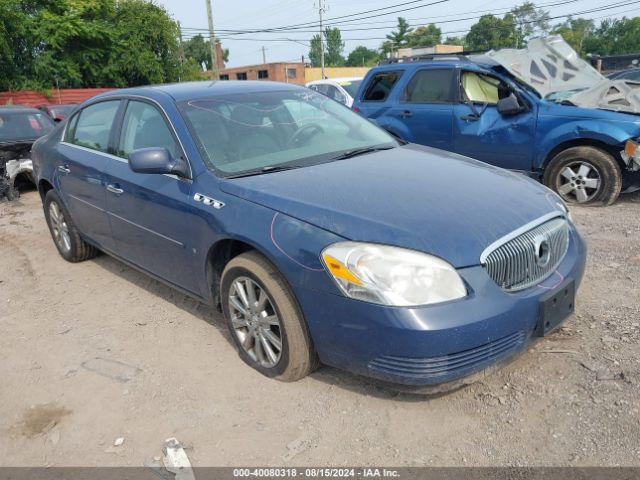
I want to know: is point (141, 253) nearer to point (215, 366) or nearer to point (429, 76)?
point (215, 366)

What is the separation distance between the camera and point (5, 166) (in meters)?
8.09

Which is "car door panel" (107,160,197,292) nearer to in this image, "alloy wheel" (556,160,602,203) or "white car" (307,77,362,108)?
"alloy wheel" (556,160,602,203)

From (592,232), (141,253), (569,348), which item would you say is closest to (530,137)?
(592,232)

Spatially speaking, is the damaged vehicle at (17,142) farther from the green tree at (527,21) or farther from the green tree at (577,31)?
the green tree at (577,31)

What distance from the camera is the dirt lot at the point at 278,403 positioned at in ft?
8.23

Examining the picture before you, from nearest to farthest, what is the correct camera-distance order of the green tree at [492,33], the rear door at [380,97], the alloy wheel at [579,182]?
the alloy wheel at [579,182] < the rear door at [380,97] < the green tree at [492,33]

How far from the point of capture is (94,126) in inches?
180

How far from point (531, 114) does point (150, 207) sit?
184 inches

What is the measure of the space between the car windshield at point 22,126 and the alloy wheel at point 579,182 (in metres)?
7.81

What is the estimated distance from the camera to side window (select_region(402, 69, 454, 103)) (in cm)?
706

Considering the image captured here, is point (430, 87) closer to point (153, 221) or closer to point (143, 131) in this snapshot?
point (143, 131)

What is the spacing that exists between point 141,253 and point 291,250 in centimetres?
168

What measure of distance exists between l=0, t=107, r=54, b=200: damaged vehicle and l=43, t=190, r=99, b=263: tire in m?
3.31

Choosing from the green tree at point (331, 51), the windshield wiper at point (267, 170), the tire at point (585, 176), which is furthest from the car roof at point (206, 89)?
the green tree at point (331, 51)
